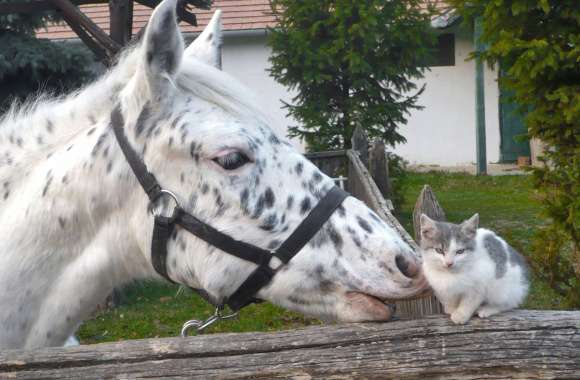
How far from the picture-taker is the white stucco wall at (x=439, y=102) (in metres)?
17.2

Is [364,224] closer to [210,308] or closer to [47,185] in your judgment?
[47,185]

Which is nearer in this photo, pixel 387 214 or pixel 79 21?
pixel 387 214

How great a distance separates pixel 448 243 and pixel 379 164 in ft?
22.3

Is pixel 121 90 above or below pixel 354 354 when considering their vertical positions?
above

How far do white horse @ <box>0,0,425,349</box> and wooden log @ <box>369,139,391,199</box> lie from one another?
6.15 m

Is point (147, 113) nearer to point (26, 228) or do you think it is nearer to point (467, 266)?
point (26, 228)

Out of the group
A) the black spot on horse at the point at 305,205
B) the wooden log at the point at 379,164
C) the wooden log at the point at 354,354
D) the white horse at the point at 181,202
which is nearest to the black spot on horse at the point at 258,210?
the white horse at the point at 181,202

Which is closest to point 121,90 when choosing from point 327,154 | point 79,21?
point 79,21

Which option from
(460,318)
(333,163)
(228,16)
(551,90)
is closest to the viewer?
(460,318)

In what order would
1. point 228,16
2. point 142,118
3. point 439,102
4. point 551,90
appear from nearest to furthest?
point 142,118
point 551,90
point 228,16
point 439,102

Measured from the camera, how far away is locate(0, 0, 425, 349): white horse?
221cm

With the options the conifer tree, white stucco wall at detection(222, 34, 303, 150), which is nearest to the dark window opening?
white stucco wall at detection(222, 34, 303, 150)

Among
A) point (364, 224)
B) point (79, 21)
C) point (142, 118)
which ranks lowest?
point (364, 224)

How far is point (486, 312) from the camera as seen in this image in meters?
2.01
